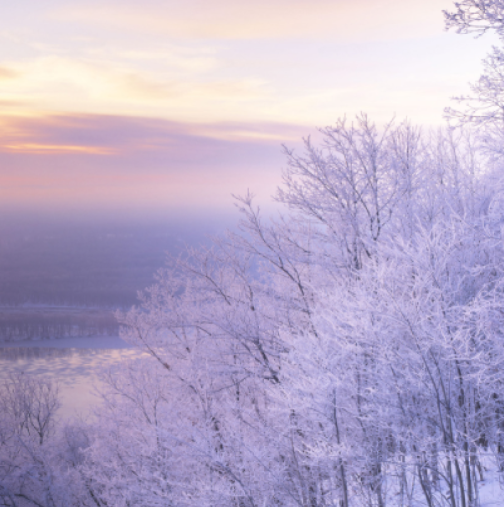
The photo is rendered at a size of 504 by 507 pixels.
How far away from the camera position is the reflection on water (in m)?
40.2

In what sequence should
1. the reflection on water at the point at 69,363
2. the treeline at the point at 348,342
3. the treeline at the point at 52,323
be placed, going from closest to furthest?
the treeline at the point at 348,342 → the reflection on water at the point at 69,363 → the treeline at the point at 52,323

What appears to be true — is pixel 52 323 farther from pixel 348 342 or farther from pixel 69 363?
pixel 348 342

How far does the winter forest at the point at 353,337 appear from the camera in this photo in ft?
18.4

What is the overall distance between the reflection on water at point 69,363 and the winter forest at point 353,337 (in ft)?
90.1

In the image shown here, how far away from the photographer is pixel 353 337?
6047 mm

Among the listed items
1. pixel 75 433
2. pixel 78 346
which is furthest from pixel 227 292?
pixel 78 346

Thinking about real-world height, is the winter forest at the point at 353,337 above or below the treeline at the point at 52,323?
above

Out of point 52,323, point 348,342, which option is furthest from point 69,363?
point 348,342

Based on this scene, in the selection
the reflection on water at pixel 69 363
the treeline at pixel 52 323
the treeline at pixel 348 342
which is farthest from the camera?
the treeline at pixel 52 323

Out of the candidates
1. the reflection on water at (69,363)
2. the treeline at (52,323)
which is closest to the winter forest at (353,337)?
the reflection on water at (69,363)

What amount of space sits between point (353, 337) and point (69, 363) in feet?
187

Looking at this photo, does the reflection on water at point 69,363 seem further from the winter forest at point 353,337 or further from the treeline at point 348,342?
the treeline at point 348,342

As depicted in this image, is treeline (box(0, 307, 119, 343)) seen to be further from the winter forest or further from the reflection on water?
the winter forest

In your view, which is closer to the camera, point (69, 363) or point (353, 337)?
point (353, 337)
